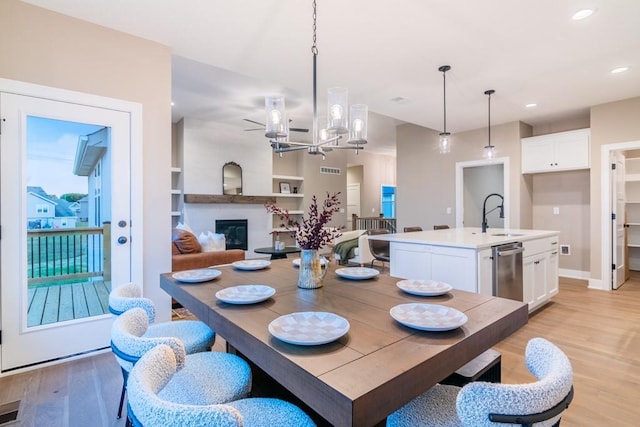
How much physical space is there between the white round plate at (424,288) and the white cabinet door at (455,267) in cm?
137

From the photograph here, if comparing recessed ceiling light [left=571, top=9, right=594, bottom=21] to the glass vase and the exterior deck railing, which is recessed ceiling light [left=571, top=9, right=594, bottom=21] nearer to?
the glass vase

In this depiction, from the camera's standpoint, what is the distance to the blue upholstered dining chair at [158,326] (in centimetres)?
144

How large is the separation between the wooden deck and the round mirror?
14.7ft

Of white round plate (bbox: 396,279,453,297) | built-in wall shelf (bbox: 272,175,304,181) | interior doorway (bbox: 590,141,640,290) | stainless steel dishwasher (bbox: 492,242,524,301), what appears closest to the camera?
white round plate (bbox: 396,279,453,297)

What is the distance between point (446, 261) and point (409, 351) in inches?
89.3

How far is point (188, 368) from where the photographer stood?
4.58 ft

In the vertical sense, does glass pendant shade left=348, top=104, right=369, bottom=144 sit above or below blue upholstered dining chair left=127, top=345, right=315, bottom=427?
above

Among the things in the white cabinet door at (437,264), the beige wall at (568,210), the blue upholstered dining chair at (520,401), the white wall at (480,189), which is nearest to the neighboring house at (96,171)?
the white cabinet door at (437,264)

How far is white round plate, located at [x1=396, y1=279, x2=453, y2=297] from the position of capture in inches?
60.8

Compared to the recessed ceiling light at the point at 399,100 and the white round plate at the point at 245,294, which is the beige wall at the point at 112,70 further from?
the recessed ceiling light at the point at 399,100

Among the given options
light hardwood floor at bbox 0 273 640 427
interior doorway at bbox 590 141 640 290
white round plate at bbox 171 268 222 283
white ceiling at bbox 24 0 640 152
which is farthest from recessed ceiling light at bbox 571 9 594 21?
white round plate at bbox 171 268 222 283

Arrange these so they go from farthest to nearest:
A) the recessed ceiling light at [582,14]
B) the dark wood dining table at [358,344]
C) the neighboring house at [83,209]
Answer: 1. the neighboring house at [83,209]
2. the recessed ceiling light at [582,14]
3. the dark wood dining table at [358,344]

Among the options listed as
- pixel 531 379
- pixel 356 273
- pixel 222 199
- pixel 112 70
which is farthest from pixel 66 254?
pixel 222 199

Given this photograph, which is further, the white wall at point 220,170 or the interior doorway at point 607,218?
the white wall at point 220,170
